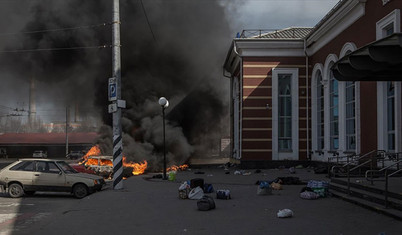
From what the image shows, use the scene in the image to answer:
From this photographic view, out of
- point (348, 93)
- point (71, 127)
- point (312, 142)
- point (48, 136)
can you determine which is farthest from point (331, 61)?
point (71, 127)

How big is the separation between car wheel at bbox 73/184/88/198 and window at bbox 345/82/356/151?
1146cm

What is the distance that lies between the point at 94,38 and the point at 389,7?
1880cm

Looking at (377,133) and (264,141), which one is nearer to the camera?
(377,133)

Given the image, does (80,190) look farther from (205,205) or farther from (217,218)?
(217,218)

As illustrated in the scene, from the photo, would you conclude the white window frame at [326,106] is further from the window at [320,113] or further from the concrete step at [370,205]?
the concrete step at [370,205]

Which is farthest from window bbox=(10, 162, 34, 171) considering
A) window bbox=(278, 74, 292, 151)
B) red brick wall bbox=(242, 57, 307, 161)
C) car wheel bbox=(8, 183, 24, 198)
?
window bbox=(278, 74, 292, 151)

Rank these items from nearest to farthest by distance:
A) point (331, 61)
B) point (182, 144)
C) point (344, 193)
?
point (344, 193) < point (331, 61) < point (182, 144)

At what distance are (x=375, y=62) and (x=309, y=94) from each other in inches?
629

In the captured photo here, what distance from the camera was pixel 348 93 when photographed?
725 inches

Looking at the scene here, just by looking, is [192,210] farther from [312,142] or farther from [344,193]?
[312,142]

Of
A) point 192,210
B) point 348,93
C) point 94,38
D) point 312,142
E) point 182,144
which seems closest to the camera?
point 192,210

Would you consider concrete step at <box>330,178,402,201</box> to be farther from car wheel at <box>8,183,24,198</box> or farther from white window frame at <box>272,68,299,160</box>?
white window frame at <box>272,68,299,160</box>

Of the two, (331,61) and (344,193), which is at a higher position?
(331,61)

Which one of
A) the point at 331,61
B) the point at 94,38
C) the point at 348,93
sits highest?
the point at 94,38
